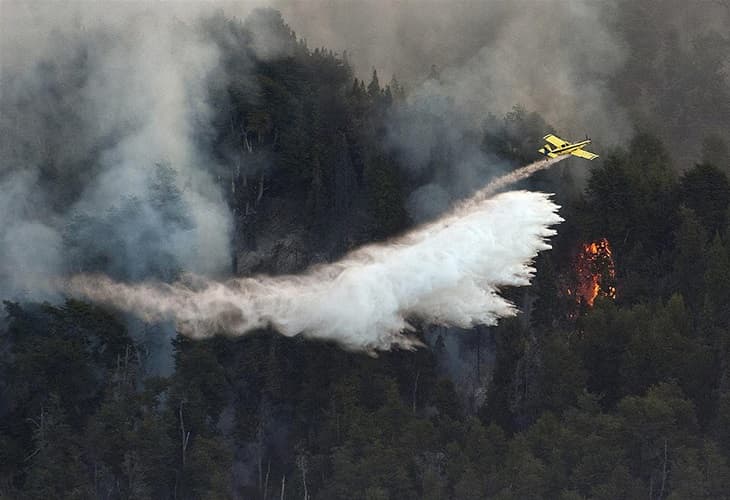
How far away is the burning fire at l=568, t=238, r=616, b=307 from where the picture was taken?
102 m

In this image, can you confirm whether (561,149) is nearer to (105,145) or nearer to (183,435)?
(183,435)

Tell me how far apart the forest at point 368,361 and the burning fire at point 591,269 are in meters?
0.09

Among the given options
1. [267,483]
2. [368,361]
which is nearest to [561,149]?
[368,361]

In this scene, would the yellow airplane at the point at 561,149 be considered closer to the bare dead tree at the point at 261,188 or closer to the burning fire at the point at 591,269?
the burning fire at the point at 591,269

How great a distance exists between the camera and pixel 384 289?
9444 cm

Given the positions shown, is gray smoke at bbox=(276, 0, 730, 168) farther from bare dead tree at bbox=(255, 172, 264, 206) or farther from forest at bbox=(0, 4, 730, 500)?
bare dead tree at bbox=(255, 172, 264, 206)

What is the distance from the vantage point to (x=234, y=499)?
323 ft

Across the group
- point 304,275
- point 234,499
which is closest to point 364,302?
point 304,275

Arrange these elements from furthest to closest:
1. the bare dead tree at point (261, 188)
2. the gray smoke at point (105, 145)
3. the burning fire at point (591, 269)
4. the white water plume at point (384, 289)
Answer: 1. the bare dead tree at point (261, 188)
2. the burning fire at point (591, 269)
3. the gray smoke at point (105, 145)
4. the white water plume at point (384, 289)

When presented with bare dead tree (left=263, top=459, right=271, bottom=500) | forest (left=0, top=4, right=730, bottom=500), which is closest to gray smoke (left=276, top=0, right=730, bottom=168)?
forest (left=0, top=4, right=730, bottom=500)

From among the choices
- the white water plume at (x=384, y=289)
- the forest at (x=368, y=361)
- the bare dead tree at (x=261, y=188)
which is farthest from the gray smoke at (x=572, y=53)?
the white water plume at (x=384, y=289)

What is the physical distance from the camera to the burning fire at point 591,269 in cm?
10212

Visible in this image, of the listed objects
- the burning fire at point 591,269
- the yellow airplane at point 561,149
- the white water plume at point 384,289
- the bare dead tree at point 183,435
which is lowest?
the bare dead tree at point 183,435

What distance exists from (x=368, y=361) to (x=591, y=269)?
11.6 metres
